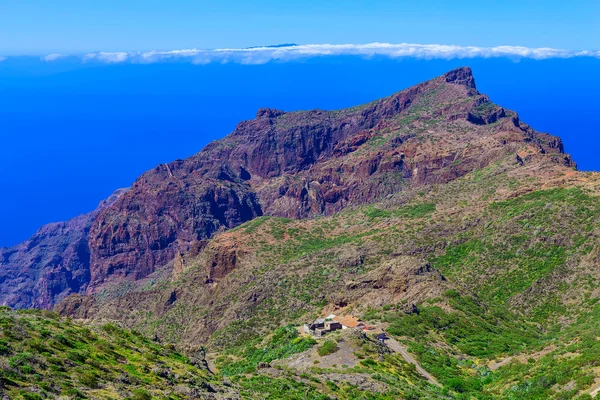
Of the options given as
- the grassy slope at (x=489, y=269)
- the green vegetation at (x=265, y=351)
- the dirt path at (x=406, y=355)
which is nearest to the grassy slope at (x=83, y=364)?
the green vegetation at (x=265, y=351)

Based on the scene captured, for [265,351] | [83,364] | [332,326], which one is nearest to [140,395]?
[83,364]

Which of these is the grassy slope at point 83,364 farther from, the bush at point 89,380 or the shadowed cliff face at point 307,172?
the shadowed cliff face at point 307,172

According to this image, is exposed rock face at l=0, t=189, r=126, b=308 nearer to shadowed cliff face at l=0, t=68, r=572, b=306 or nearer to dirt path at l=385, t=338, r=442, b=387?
shadowed cliff face at l=0, t=68, r=572, b=306

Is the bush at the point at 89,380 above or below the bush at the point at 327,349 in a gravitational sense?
above

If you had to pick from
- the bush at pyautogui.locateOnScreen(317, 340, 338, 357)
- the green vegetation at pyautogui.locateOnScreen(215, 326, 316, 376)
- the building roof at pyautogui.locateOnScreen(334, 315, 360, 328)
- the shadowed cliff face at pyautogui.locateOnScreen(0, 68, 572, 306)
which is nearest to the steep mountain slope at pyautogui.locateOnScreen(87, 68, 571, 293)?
the shadowed cliff face at pyautogui.locateOnScreen(0, 68, 572, 306)

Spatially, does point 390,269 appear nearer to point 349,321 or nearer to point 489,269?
point 489,269

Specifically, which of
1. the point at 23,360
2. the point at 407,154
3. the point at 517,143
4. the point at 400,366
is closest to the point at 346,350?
the point at 400,366
